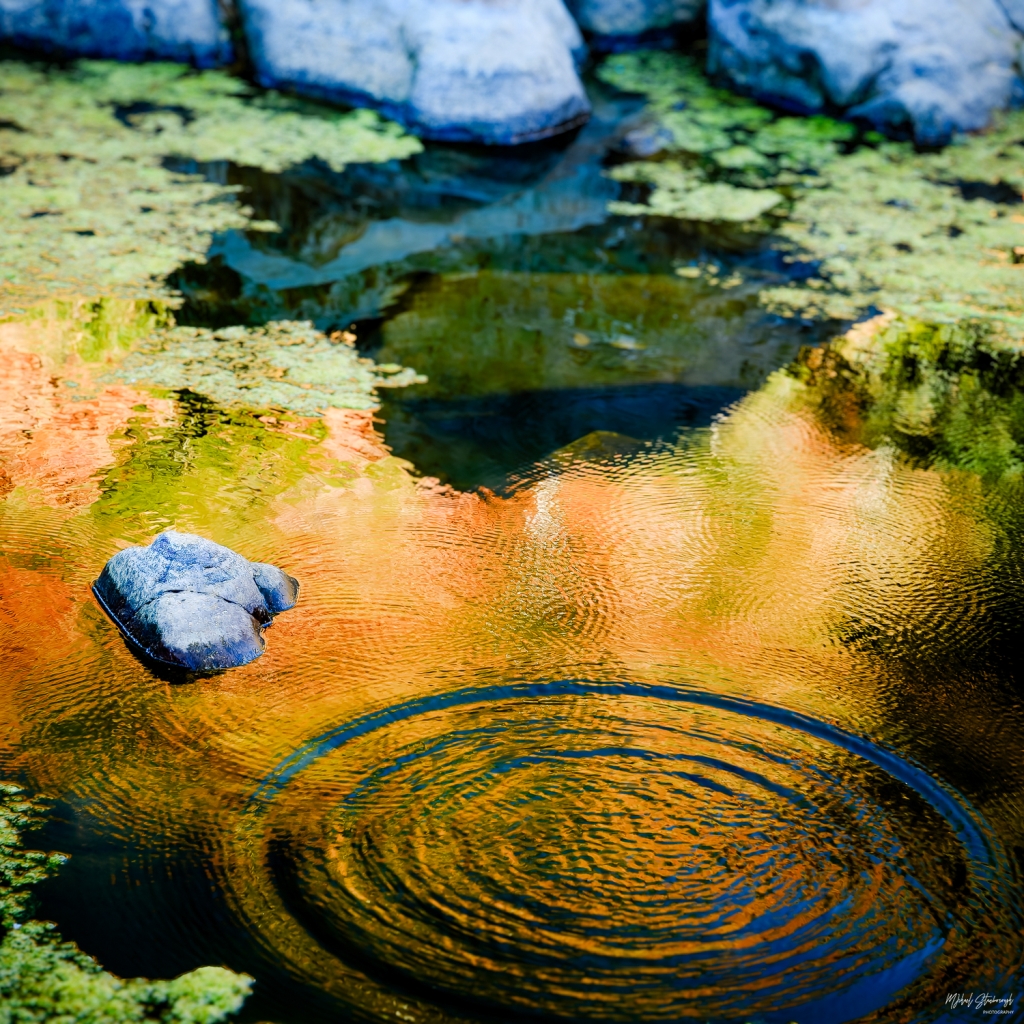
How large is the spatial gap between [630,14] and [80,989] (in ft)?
23.3

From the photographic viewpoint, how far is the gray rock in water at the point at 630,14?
7262 millimetres

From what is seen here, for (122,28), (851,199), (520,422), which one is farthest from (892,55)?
(122,28)

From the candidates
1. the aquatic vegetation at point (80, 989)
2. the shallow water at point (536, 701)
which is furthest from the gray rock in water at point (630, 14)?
the aquatic vegetation at point (80, 989)

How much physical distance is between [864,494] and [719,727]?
122 cm

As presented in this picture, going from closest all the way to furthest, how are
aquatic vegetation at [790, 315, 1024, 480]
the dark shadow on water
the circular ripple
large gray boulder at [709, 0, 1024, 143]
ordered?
the circular ripple < the dark shadow on water < aquatic vegetation at [790, 315, 1024, 480] < large gray boulder at [709, 0, 1024, 143]

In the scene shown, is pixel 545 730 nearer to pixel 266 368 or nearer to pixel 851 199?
pixel 266 368

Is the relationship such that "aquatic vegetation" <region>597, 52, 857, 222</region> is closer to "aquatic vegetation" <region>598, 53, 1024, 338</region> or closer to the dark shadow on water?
"aquatic vegetation" <region>598, 53, 1024, 338</region>

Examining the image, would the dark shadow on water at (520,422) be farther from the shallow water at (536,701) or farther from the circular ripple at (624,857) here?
A: the circular ripple at (624,857)

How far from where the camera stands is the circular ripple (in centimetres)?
185

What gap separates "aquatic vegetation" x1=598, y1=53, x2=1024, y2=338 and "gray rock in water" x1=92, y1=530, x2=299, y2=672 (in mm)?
2656

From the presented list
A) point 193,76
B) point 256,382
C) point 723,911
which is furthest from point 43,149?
point 723,911

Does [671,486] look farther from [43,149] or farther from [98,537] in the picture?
[43,149]

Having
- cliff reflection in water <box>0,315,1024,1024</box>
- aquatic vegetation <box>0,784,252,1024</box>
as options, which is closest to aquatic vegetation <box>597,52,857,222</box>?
cliff reflection in water <box>0,315,1024,1024</box>

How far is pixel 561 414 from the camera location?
3.64 meters
